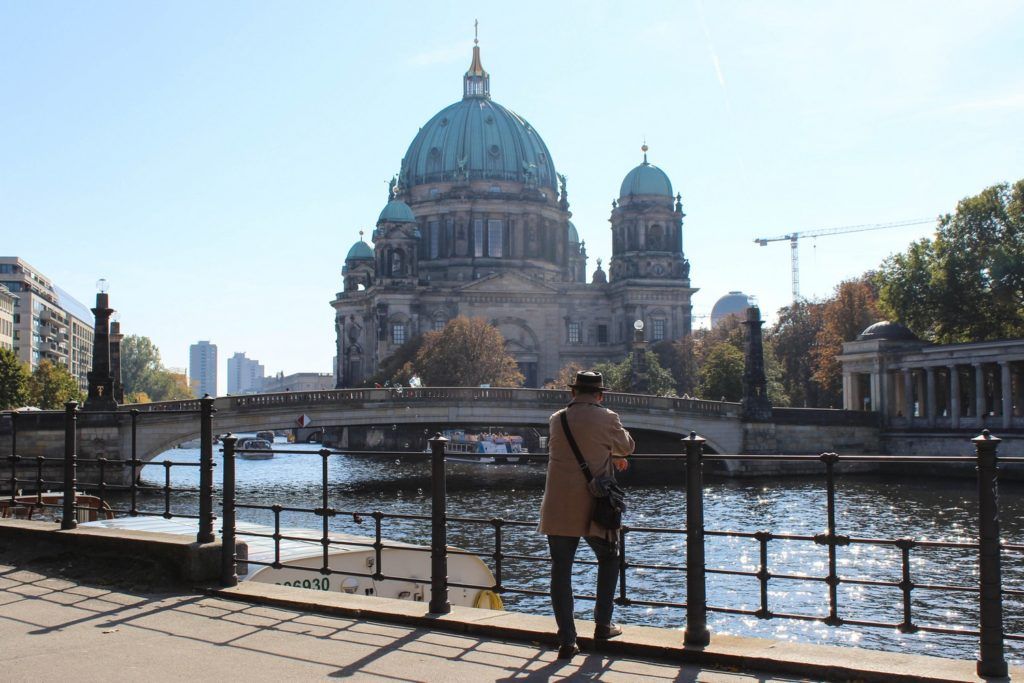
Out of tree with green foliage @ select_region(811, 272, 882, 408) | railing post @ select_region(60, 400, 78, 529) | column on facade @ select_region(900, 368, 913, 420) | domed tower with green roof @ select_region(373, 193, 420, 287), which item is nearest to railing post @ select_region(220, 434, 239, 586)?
railing post @ select_region(60, 400, 78, 529)

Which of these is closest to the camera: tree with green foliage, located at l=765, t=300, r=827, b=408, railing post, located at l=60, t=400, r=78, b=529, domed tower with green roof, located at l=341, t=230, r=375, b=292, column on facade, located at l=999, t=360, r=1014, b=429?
railing post, located at l=60, t=400, r=78, b=529

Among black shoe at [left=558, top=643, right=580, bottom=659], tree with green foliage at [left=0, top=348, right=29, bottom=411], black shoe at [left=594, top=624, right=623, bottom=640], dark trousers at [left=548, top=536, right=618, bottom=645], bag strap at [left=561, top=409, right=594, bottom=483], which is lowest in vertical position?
black shoe at [left=558, top=643, right=580, bottom=659]

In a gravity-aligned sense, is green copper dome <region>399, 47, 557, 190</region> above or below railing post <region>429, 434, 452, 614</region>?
above

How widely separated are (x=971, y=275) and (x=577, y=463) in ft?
194

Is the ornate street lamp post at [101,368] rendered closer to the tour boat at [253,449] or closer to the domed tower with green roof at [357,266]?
the tour boat at [253,449]

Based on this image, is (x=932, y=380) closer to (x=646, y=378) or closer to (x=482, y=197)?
(x=646, y=378)

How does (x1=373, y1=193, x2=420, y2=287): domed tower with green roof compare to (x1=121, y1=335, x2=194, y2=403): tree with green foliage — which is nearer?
(x1=373, y1=193, x2=420, y2=287): domed tower with green roof

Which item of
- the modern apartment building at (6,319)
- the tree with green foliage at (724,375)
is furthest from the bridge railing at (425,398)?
the modern apartment building at (6,319)

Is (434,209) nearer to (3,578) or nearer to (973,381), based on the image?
(973,381)

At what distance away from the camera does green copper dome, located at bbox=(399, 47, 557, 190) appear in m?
116

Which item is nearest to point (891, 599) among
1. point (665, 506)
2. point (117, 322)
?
point (665, 506)

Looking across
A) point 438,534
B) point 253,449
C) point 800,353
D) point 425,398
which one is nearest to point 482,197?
point 800,353

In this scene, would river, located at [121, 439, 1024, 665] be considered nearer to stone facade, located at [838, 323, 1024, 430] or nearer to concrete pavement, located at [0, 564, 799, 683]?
concrete pavement, located at [0, 564, 799, 683]

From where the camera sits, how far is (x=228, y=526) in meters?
11.0
